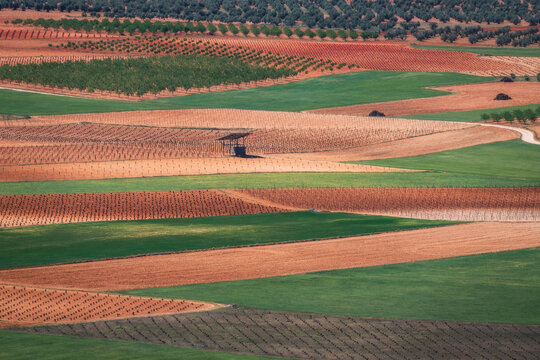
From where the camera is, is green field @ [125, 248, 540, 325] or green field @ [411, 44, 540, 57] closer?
green field @ [125, 248, 540, 325]

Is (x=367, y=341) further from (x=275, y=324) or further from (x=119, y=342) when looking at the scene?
(x=119, y=342)

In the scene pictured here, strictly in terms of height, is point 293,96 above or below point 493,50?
below

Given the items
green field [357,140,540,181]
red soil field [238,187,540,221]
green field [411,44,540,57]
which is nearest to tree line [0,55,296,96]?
green field [411,44,540,57]

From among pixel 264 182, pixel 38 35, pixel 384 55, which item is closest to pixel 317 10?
pixel 384 55

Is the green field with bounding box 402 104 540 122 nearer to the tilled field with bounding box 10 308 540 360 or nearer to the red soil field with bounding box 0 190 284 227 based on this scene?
the red soil field with bounding box 0 190 284 227

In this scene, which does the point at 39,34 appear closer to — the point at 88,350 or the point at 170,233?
the point at 170,233

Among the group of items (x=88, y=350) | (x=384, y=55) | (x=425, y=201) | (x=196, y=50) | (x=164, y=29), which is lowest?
(x=196, y=50)

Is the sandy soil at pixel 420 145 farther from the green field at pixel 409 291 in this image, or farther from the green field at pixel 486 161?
the green field at pixel 409 291
